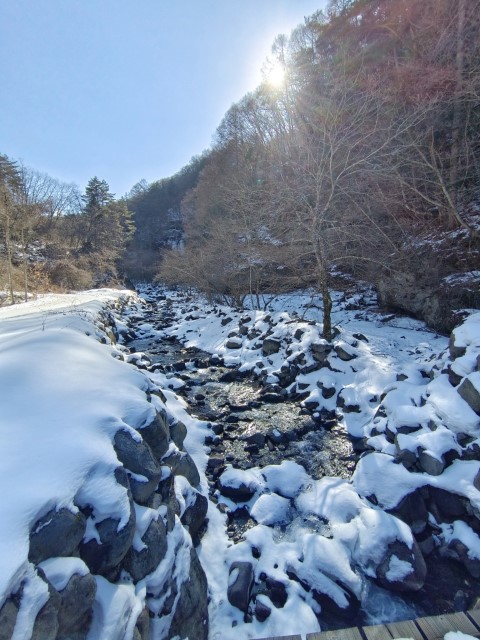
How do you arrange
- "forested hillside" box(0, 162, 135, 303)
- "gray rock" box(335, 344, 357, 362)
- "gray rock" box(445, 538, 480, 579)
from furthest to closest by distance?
1. "forested hillside" box(0, 162, 135, 303)
2. "gray rock" box(335, 344, 357, 362)
3. "gray rock" box(445, 538, 480, 579)

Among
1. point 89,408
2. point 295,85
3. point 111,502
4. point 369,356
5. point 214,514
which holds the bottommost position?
point 214,514

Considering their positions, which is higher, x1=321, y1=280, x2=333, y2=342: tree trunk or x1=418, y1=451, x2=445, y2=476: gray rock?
x1=321, y1=280, x2=333, y2=342: tree trunk

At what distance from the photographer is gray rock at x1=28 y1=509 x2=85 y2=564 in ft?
6.40

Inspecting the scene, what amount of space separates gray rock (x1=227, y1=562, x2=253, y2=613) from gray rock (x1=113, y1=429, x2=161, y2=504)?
130 cm

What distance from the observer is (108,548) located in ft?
7.70

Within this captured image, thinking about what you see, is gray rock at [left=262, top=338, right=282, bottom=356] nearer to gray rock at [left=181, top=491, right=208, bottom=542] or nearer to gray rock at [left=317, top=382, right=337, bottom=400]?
gray rock at [left=317, top=382, right=337, bottom=400]

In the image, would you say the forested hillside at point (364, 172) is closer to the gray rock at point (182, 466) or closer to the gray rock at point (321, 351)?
the gray rock at point (321, 351)

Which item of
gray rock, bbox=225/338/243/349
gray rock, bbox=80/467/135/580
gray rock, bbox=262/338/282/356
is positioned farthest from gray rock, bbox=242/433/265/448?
gray rock, bbox=225/338/243/349

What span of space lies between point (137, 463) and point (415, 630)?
266 cm

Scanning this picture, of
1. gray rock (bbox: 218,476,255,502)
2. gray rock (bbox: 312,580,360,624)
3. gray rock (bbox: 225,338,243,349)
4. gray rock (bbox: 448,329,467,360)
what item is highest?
gray rock (bbox: 448,329,467,360)

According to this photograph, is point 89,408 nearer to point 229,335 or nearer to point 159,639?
point 159,639

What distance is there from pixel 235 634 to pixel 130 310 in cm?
1788

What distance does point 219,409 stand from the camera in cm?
721

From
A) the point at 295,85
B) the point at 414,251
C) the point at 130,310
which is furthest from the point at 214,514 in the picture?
the point at 130,310
